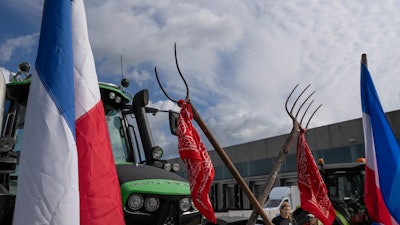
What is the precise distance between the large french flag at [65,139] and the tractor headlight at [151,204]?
187cm

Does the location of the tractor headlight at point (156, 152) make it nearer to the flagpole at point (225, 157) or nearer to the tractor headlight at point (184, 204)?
the tractor headlight at point (184, 204)

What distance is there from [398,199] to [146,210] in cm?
344

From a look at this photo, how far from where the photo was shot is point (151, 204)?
481 cm

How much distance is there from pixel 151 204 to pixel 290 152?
2866cm

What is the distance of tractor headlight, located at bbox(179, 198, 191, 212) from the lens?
5.10 metres

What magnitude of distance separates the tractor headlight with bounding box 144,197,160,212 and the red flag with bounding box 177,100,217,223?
0.57 m

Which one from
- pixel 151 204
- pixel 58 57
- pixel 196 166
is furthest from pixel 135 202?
pixel 58 57

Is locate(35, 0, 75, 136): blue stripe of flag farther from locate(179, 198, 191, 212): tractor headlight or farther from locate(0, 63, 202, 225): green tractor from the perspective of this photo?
locate(179, 198, 191, 212): tractor headlight

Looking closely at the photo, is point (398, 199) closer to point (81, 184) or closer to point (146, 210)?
point (146, 210)

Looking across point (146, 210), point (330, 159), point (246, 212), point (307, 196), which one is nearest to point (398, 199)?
point (307, 196)

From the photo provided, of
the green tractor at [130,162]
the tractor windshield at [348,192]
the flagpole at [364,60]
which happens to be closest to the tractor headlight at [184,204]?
the green tractor at [130,162]

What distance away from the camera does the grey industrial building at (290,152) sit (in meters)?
28.3

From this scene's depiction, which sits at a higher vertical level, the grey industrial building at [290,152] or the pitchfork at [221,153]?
the grey industrial building at [290,152]

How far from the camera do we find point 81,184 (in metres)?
2.84
